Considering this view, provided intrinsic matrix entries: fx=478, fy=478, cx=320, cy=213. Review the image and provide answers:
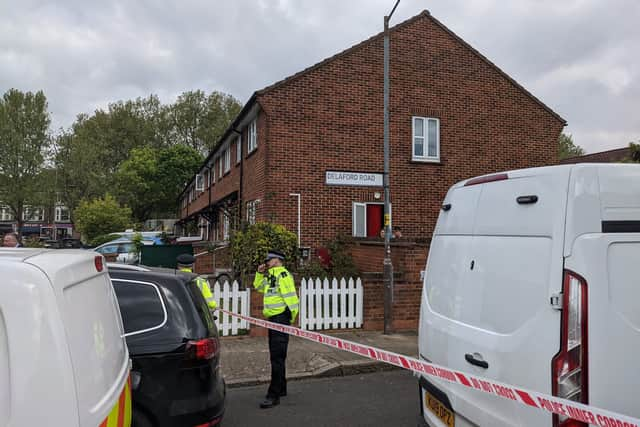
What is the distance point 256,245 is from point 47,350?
8.77m

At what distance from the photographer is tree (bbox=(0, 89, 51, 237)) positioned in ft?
116

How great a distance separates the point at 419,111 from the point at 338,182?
363 cm

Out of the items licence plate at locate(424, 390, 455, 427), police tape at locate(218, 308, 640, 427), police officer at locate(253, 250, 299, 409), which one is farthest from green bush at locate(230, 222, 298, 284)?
police tape at locate(218, 308, 640, 427)

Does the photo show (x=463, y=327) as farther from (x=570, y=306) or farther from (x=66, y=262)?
(x=66, y=262)

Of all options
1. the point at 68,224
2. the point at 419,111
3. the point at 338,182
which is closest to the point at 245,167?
the point at 338,182

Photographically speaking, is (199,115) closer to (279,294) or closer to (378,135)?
(378,135)

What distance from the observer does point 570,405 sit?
224 cm

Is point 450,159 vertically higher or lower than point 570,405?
higher

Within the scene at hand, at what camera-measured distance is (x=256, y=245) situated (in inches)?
403

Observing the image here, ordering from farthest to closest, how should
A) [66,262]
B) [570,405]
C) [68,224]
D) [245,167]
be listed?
[68,224]
[245,167]
[570,405]
[66,262]

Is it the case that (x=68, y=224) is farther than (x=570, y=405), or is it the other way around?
(x=68, y=224)

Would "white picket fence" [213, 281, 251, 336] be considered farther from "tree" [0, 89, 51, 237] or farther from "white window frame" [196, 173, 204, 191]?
"tree" [0, 89, 51, 237]

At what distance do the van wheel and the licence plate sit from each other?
2006mm

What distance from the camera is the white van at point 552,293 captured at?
7.44ft
